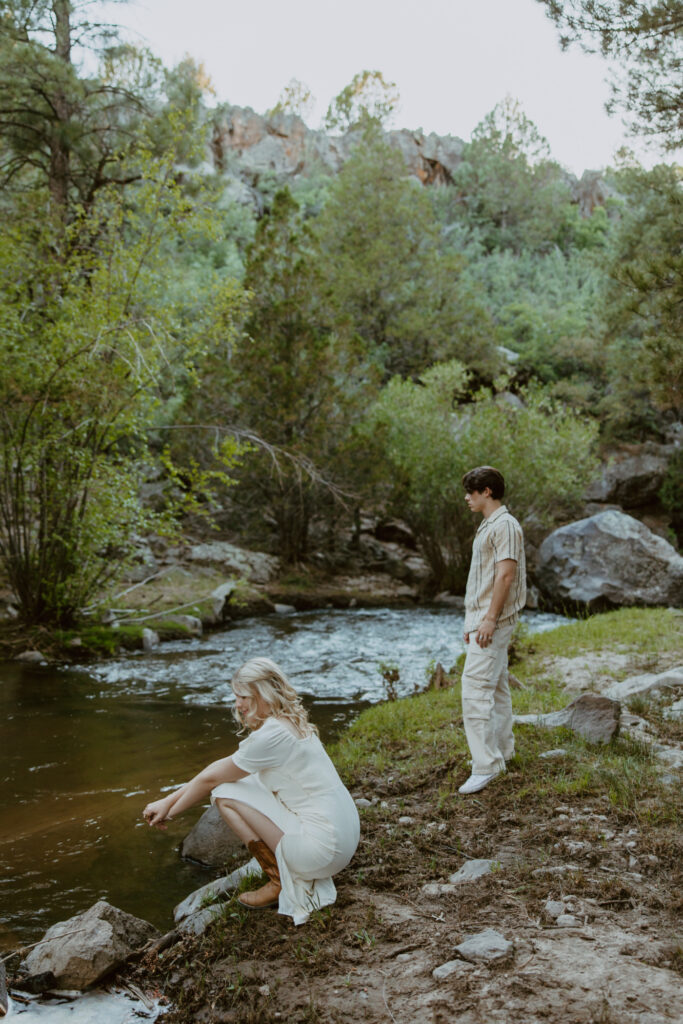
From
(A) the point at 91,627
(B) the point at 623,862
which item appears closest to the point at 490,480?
(B) the point at 623,862

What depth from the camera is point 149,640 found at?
1100cm

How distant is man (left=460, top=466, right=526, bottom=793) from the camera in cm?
451

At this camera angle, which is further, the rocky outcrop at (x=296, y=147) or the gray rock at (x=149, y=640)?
the rocky outcrop at (x=296, y=147)

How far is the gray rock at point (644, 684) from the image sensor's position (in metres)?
6.38

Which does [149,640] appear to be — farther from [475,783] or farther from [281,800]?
[281,800]

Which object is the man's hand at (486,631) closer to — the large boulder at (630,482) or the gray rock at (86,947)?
the gray rock at (86,947)

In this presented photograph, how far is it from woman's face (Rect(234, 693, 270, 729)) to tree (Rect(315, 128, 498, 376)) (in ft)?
73.0

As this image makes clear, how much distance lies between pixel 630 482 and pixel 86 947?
20910 mm

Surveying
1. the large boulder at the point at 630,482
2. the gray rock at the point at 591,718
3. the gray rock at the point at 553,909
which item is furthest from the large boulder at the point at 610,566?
the gray rock at the point at 553,909

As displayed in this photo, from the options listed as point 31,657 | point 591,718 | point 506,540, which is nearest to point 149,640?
point 31,657

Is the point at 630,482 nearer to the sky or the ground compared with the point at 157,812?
nearer to the ground

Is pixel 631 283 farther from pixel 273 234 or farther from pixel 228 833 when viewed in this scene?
pixel 273 234

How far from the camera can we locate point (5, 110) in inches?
474

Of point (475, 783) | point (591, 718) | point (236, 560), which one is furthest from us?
point (236, 560)
